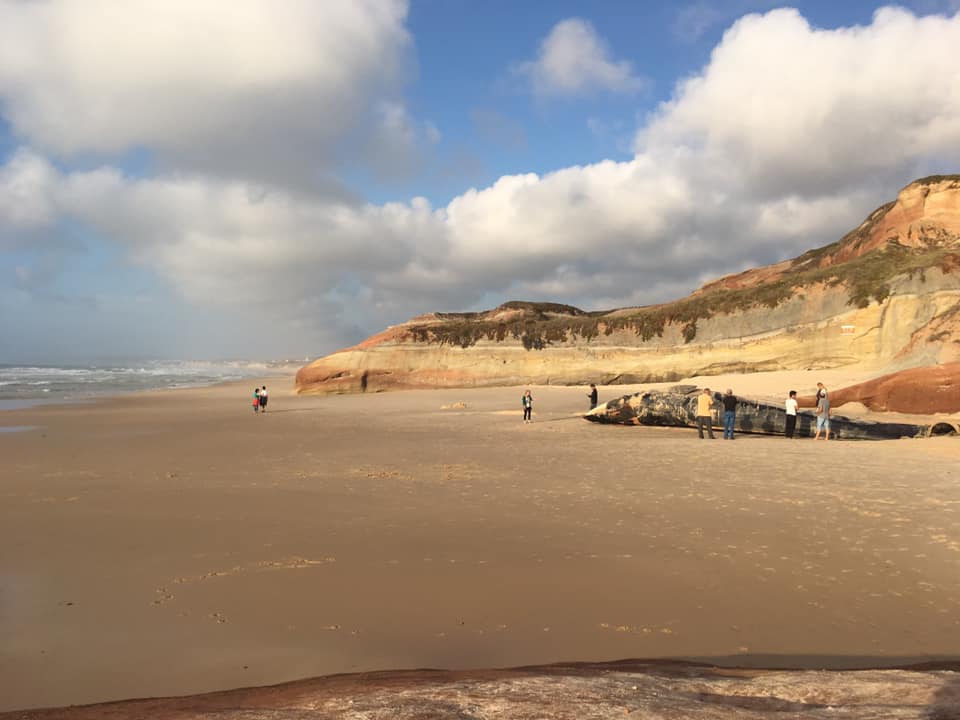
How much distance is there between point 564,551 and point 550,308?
4898cm

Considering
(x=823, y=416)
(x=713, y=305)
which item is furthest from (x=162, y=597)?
(x=713, y=305)

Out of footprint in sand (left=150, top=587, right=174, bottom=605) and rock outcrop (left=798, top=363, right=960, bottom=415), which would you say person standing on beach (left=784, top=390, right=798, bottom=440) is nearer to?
rock outcrop (left=798, top=363, right=960, bottom=415)

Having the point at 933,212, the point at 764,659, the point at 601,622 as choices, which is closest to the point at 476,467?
the point at 601,622

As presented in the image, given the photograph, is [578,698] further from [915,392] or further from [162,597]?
[915,392]

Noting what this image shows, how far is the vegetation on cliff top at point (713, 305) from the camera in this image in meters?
29.8

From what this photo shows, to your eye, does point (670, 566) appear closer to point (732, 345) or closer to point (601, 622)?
point (601, 622)

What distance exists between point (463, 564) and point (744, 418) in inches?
529

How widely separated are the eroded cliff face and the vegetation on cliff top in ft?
0.21

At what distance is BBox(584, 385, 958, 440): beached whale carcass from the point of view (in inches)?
606

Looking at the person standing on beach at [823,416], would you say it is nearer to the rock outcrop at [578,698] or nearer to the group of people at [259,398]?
the rock outcrop at [578,698]

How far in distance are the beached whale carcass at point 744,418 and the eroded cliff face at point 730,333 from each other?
13.6 meters

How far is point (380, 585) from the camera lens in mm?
5473

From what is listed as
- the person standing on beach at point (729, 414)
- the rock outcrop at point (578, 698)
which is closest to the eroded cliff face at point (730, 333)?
the person standing on beach at point (729, 414)

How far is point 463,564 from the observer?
236 inches
